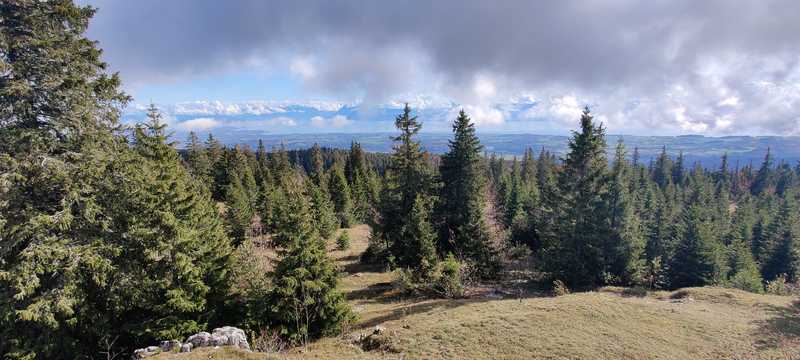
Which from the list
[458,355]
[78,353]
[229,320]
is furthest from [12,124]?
[458,355]

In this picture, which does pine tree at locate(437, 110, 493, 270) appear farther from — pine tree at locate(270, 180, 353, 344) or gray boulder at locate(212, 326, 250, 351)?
gray boulder at locate(212, 326, 250, 351)

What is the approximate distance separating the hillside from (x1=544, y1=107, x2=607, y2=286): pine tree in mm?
6089

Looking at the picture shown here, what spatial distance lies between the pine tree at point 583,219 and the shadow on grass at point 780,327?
9.40 metres

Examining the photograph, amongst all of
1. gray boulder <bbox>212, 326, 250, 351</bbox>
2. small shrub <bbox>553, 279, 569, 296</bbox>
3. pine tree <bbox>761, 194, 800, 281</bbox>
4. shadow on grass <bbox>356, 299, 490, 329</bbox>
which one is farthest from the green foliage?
pine tree <bbox>761, 194, 800, 281</bbox>

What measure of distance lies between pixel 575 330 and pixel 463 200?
46.3 ft

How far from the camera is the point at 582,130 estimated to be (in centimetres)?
2848

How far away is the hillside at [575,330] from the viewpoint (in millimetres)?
14094

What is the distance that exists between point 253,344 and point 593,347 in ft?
46.0

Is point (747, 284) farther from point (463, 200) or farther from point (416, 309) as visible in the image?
point (416, 309)

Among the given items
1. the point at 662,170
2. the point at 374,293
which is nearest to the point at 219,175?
the point at 374,293

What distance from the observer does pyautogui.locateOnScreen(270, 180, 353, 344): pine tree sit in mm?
15438

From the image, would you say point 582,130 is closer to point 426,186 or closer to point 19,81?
point 426,186

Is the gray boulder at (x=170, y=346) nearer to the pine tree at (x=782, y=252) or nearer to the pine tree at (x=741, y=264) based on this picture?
the pine tree at (x=741, y=264)

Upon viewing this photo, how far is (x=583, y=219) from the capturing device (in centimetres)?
2736
